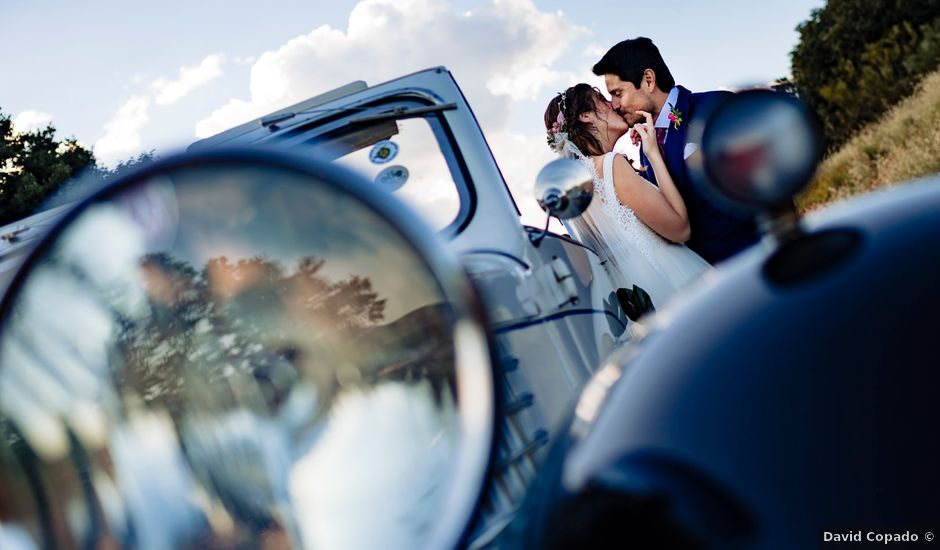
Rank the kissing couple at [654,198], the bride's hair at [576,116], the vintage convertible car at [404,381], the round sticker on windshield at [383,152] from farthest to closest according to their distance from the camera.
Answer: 1. the bride's hair at [576,116]
2. the kissing couple at [654,198]
3. the round sticker on windshield at [383,152]
4. the vintage convertible car at [404,381]

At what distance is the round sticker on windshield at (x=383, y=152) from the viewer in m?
2.91

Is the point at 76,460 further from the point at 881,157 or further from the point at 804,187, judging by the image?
the point at 881,157

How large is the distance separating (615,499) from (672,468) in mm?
76

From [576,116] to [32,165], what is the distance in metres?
21.2

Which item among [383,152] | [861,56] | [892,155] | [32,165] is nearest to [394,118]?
[383,152]

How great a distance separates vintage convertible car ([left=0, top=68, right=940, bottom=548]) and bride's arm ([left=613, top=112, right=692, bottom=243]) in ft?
10.3

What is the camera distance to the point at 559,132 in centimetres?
526

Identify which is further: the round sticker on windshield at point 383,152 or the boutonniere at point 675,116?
the boutonniere at point 675,116

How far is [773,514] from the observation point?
37.8 inches

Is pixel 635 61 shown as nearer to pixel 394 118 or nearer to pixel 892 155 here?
pixel 394 118

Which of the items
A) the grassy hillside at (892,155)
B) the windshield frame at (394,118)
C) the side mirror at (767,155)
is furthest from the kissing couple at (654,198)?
the grassy hillside at (892,155)

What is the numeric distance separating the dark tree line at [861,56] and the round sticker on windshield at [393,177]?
19.3 meters

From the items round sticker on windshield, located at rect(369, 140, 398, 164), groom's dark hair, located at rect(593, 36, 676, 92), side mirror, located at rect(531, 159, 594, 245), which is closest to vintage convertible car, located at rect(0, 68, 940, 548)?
side mirror, located at rect(531, 159, 594, 245)

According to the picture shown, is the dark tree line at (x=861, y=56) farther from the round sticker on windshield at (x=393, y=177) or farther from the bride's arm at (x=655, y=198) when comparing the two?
the round sticker on windshield at (x=393, y=177)
